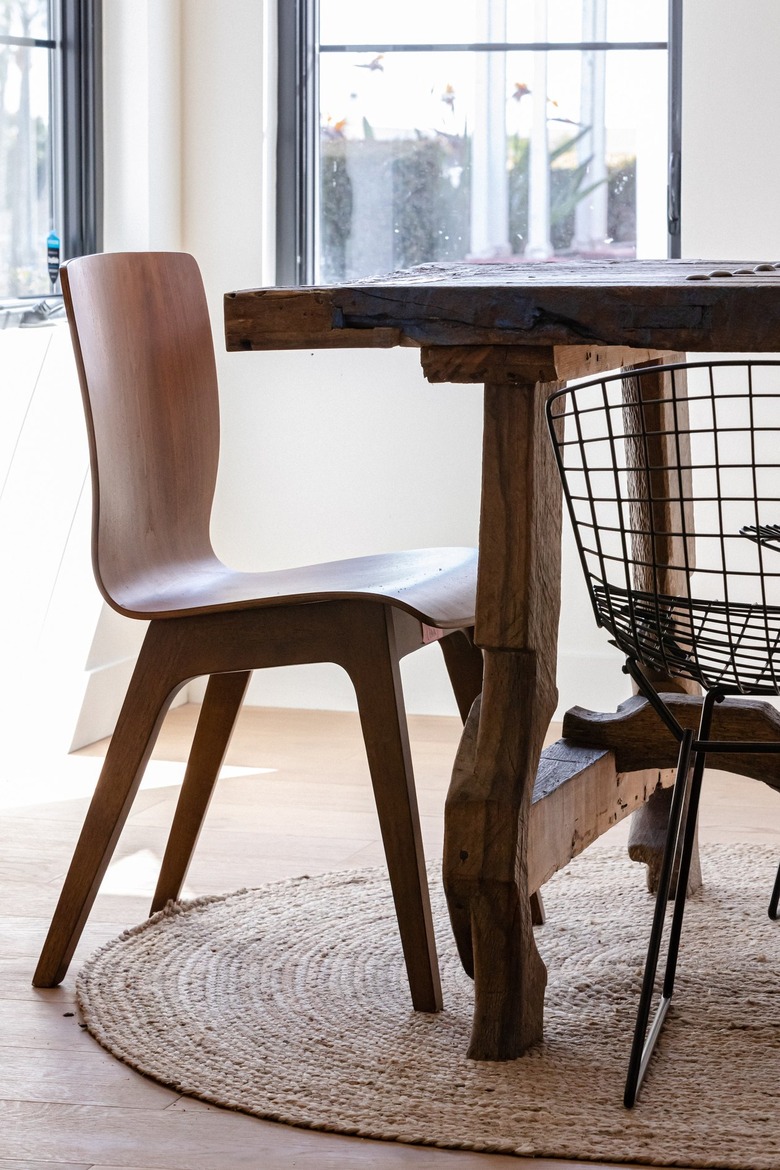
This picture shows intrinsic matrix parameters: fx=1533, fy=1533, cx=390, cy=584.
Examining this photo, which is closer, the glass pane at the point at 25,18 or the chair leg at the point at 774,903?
the chair leg at the point at 774,903

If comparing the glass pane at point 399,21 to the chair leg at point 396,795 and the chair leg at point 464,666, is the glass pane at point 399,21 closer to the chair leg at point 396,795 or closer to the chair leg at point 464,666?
the chair leg at point 464,666

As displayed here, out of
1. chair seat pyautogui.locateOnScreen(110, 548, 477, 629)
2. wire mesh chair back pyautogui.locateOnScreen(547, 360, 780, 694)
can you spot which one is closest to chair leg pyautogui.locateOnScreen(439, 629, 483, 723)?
chair seat pyautogui.locateOnScreen(110, 548, 477, 629)

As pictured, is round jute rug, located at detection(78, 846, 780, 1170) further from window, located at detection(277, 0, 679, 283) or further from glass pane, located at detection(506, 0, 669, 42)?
glass pane, located at detection(506, 0, 669, 42)

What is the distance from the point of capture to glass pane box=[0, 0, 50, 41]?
313cm

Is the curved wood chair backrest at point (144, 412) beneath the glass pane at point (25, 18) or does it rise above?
beneath

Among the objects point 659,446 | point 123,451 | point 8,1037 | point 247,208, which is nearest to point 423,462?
point 247,208

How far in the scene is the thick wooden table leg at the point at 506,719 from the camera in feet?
5.31

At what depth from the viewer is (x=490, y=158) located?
11.5 ft

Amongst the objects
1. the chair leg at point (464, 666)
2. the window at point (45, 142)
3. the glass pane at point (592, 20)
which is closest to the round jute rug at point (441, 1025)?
the chair leg at point (464, 666)

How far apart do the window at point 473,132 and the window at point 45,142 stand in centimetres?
47

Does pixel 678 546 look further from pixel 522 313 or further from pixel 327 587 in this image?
pixel 522 313

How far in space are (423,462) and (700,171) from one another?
87cm

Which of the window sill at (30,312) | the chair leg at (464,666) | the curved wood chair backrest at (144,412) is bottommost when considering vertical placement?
the chair leg at (464,666)

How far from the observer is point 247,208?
139 inches
